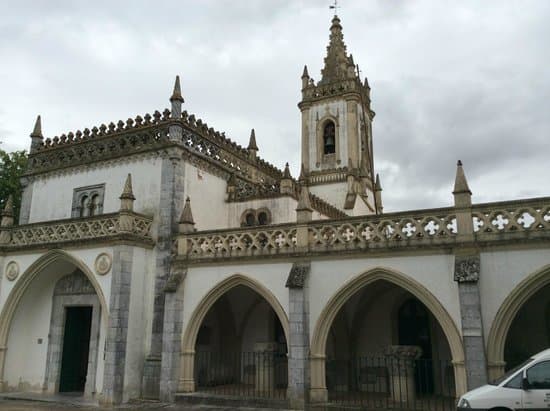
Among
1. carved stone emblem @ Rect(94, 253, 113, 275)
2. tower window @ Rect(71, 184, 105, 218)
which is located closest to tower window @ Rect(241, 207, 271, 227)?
tower window @ Rect(71, 184, 105, 218)

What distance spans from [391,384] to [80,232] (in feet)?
34.6

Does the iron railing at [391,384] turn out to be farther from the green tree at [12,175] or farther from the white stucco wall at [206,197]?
the green tree at [12,175]

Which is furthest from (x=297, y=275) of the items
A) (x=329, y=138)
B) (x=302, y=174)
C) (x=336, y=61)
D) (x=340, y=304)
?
(x=336, y=61)

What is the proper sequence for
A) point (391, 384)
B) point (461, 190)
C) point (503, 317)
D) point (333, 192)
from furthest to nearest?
point (333, 192)
point (391, 384)
point (461, 190)
point (503, 317)

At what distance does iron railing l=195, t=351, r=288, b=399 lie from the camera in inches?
604

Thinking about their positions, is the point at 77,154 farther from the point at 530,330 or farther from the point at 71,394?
the point at 530,330

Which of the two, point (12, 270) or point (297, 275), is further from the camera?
point (12, 270)

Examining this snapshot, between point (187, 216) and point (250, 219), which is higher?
point (250, 219)

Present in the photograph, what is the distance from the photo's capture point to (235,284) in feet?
49.6

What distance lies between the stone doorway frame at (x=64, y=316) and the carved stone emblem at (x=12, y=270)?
1404 mm

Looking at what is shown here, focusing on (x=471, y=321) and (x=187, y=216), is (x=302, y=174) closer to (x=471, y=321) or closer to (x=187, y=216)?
(x=187, y=216)

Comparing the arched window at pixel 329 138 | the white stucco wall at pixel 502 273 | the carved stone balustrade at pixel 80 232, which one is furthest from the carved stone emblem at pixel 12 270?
the arched window at pixel 329 138

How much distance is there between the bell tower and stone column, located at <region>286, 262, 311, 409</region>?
13.5 meters

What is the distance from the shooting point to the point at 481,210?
40.3 feet
